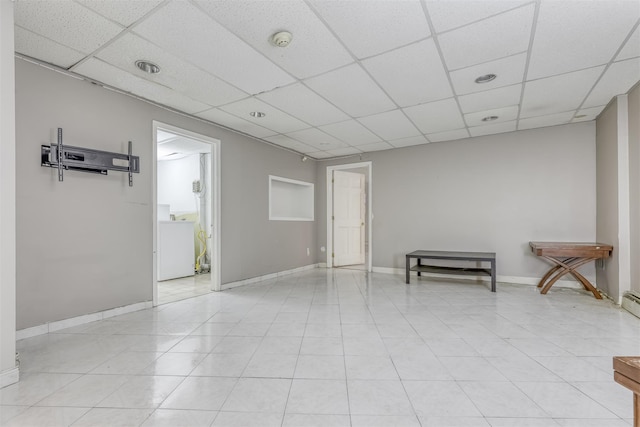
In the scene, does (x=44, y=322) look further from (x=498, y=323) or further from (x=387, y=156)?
(x=387, y=156)

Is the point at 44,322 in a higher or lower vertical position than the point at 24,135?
lower

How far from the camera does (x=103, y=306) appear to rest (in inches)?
122

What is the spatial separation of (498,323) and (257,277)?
363cm

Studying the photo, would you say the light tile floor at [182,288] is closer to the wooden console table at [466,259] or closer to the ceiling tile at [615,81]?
the wooden console table at [466,259]

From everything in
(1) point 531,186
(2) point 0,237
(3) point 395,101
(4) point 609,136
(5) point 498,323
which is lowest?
(5) point 498,323

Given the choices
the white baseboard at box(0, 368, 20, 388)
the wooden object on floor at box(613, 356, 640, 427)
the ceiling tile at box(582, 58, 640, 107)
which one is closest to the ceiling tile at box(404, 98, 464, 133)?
the ceiling tile at box(582, 58, 640, 107)

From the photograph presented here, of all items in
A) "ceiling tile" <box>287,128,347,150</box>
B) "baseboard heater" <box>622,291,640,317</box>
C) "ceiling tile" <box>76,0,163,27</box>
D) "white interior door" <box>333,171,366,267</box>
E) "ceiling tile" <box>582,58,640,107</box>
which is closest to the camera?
"ceiling tile" <box>76,0,163,27</box>

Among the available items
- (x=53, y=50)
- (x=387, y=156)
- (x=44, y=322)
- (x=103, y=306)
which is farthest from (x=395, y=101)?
(x=44, y=322)

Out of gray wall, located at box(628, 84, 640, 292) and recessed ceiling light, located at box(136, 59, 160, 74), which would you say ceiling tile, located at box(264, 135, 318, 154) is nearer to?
recessed ceiling light, located at box(136, 59, 160, 74)

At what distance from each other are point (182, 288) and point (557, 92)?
19.1 ft

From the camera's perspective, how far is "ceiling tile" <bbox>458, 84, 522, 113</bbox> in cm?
332

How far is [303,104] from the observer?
3641 mm

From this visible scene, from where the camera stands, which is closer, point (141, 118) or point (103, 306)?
point (103, 306)

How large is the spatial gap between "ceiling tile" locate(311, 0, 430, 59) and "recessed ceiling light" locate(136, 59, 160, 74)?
171cm
